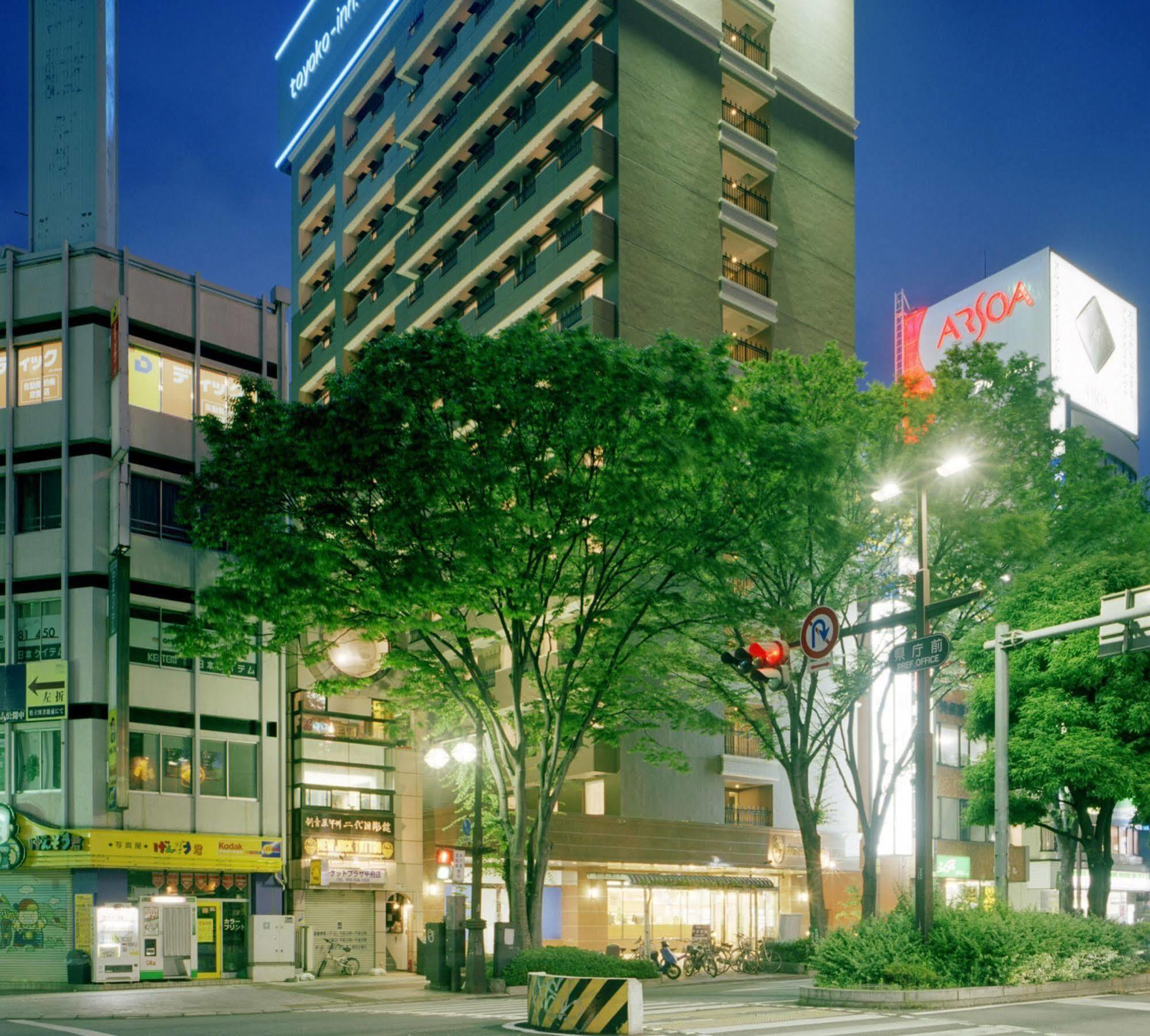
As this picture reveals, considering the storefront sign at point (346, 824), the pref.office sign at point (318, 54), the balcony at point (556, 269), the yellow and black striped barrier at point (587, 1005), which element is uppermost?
the pref.office sign at point (318, 54)

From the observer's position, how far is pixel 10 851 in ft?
107

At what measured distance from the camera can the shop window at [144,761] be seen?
34.3 metres

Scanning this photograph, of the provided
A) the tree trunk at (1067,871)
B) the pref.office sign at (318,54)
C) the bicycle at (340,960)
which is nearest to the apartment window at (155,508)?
the bicycle at (340,960)

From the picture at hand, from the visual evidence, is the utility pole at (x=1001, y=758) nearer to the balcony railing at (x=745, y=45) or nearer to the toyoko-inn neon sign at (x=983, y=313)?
the balcony railing at (x=745, y=45)

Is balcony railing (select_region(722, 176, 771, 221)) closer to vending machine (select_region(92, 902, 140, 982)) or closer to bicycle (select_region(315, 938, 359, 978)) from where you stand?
bicycle (select_region(315, 938, 359, 978))

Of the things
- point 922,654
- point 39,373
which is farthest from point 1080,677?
point 39,373

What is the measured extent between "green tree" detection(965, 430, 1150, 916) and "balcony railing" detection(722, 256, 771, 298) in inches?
1229

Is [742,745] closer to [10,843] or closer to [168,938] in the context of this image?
[168,938]

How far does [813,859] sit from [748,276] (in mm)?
38154

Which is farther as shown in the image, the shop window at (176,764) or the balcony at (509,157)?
the balcony at (509,157)

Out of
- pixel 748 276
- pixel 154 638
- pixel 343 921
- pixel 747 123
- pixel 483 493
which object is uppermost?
pixel 747 123

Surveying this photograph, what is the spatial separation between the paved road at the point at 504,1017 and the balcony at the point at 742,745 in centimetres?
2134

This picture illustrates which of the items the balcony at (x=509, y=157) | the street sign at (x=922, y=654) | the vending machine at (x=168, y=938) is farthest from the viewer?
the balcony at (x=509, y=157)

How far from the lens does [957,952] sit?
850 inches
